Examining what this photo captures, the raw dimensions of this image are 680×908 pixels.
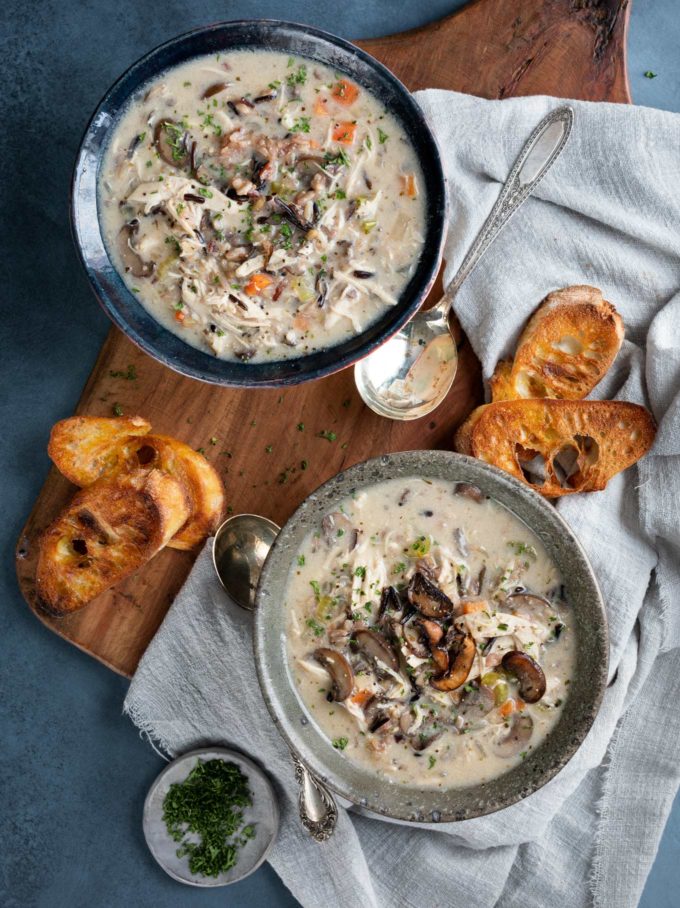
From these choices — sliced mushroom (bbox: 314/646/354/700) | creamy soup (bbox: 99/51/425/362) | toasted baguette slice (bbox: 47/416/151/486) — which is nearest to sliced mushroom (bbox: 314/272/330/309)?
creamy soup (bbox: 99/51/425/362)

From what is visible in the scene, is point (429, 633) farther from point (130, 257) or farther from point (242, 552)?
point (130, 257)

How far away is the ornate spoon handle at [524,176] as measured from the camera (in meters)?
3.42

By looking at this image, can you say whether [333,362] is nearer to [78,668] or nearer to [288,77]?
[288,77]

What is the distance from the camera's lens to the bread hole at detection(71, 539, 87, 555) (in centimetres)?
351

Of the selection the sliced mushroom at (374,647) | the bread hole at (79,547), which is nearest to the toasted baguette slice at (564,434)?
the sliced mushroom at (374,647)

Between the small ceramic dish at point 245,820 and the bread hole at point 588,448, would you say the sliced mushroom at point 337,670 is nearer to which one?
the small ceramic dish at point 245,820

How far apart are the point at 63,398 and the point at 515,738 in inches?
91.4

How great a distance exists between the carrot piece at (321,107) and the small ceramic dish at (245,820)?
256cm

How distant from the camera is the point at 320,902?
12.3 ft

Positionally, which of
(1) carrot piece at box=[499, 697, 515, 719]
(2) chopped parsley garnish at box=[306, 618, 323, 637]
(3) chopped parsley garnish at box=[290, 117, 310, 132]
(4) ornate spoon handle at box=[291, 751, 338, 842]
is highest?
(3) chopped parsley garnish at box=[290, 117, 310, 132]

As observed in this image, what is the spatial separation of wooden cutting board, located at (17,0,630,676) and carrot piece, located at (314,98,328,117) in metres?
0.63

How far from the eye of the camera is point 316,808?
3.46m

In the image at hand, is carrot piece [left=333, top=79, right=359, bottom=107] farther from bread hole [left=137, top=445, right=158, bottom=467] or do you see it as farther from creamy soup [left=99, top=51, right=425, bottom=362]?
bread hole [left=137, top=445, right=158, bottom=467]

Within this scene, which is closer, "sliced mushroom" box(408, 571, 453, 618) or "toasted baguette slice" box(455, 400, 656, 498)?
"sliced mushroom" box(408, 571, 453, 618)
